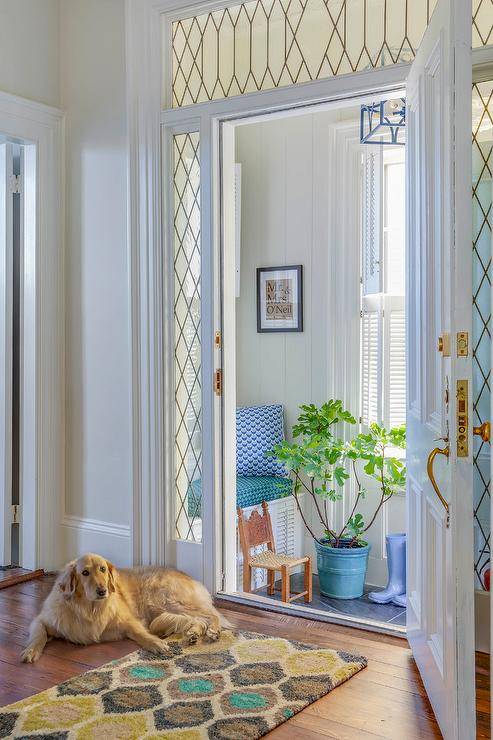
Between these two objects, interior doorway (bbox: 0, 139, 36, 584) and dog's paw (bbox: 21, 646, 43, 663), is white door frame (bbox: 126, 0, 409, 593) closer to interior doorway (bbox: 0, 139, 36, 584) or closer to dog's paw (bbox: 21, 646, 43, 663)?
interior doorway (bbox: 0, 139, 36, 584)

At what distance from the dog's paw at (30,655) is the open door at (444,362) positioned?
4.32 ft

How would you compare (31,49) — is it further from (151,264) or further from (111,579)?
(111,579)

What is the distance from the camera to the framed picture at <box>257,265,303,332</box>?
15.1 ft

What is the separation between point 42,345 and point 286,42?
5.84 ft

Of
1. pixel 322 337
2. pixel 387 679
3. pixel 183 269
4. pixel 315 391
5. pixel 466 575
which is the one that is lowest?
pixel 387 679

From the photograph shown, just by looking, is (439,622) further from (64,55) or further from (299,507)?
(64,55)

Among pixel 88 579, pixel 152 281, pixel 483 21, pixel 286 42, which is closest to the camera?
pixel 483 21

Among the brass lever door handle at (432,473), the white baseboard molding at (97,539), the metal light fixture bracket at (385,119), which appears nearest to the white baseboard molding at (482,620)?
the brass lever door handle at (432,473)

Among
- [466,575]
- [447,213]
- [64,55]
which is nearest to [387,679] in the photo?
[466,575]

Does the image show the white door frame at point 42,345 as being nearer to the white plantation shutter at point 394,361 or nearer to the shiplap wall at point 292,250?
the shiplap wall at point 292,250

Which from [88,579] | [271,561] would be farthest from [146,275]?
[271,561]

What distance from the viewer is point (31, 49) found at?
12.1ft

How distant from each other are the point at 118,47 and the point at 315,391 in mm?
2144

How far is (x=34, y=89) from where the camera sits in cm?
371
